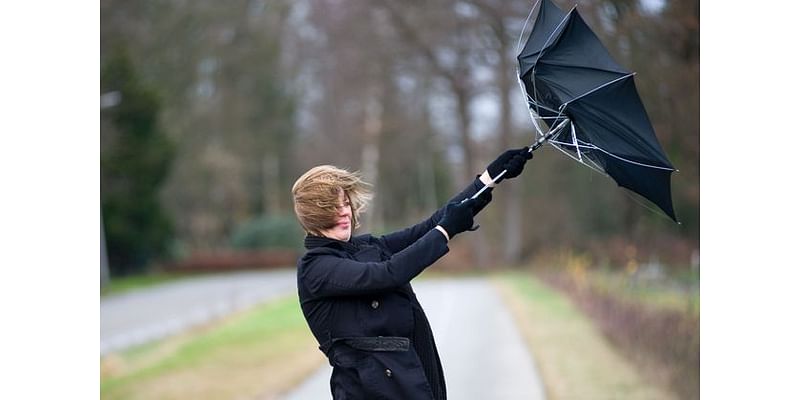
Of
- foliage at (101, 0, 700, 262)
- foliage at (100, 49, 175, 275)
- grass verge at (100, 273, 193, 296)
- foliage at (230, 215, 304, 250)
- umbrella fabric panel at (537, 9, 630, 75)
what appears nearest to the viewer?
umbrella fabric panel at (537, 9, 630, 75)

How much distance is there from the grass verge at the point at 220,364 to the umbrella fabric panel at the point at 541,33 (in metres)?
6.04

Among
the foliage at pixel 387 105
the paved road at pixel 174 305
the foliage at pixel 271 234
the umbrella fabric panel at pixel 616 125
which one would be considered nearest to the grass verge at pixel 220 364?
the paved road at pixel 174 305

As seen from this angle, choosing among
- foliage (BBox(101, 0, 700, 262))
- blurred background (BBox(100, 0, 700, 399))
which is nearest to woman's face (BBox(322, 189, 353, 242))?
blurred background (BBox(100, 0, 700, 399))

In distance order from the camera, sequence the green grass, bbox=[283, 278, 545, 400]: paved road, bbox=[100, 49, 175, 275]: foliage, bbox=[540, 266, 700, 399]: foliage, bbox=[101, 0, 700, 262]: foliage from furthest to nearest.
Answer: bbox=[100, 49, 175, 275]: foliage < the green grass < bbox=[101, 0, 700, 262]: foliage < bbox=[283, 278, 545, 400]: paved road < bbox=[540, 266, 700, 399]: foliage

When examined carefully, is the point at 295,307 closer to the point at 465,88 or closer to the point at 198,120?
the point at 465,88

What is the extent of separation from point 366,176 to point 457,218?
468 centimetres

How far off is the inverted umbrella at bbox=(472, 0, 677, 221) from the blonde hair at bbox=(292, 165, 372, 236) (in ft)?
2.47

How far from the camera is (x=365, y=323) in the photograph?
3273 millimetres

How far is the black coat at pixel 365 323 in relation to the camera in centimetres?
319

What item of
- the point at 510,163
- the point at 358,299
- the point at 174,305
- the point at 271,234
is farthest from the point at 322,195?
the point at 271,234

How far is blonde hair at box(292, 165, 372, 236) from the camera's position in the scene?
3.29 m

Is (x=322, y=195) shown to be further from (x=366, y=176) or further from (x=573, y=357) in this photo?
(x=573, y=357)

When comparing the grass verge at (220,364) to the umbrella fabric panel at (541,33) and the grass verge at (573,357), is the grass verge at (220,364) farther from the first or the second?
the umbrella fabric panel at (541,33)

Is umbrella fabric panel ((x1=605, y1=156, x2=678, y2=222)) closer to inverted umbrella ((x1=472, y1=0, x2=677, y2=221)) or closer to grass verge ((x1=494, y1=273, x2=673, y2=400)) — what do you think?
inverted umbrella ((x1=472, y1=0, x2=677, y2=221))
